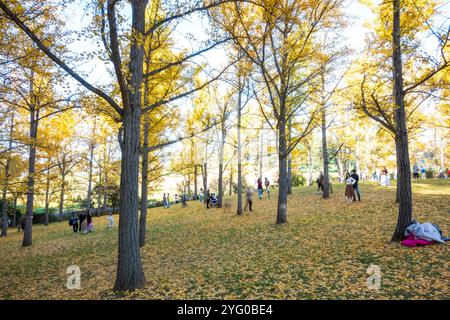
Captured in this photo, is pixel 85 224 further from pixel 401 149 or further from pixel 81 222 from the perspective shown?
pixel 401 149

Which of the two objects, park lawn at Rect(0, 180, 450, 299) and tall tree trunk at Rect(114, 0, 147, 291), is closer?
park lawn at Rect(0, 180, 450, 299)

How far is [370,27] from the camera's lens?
10102 mm

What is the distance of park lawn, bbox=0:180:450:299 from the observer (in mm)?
4742

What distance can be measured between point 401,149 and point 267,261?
16.1ft

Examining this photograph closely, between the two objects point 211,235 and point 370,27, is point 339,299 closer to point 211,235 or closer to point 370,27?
point 211,235

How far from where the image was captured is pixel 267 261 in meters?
6.47

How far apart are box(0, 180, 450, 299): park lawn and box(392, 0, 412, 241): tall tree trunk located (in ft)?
2.67

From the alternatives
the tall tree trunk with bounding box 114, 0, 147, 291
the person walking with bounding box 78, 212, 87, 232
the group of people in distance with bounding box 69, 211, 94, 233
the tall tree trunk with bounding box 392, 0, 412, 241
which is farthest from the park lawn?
the person walking with bounding box 78, 212, 87, 232

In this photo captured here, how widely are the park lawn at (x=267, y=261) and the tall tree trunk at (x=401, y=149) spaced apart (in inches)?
32.0

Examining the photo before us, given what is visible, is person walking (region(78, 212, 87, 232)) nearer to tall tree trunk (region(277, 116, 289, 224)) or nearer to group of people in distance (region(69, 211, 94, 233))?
group of people in distance (region(69, 211, 94, 233))
